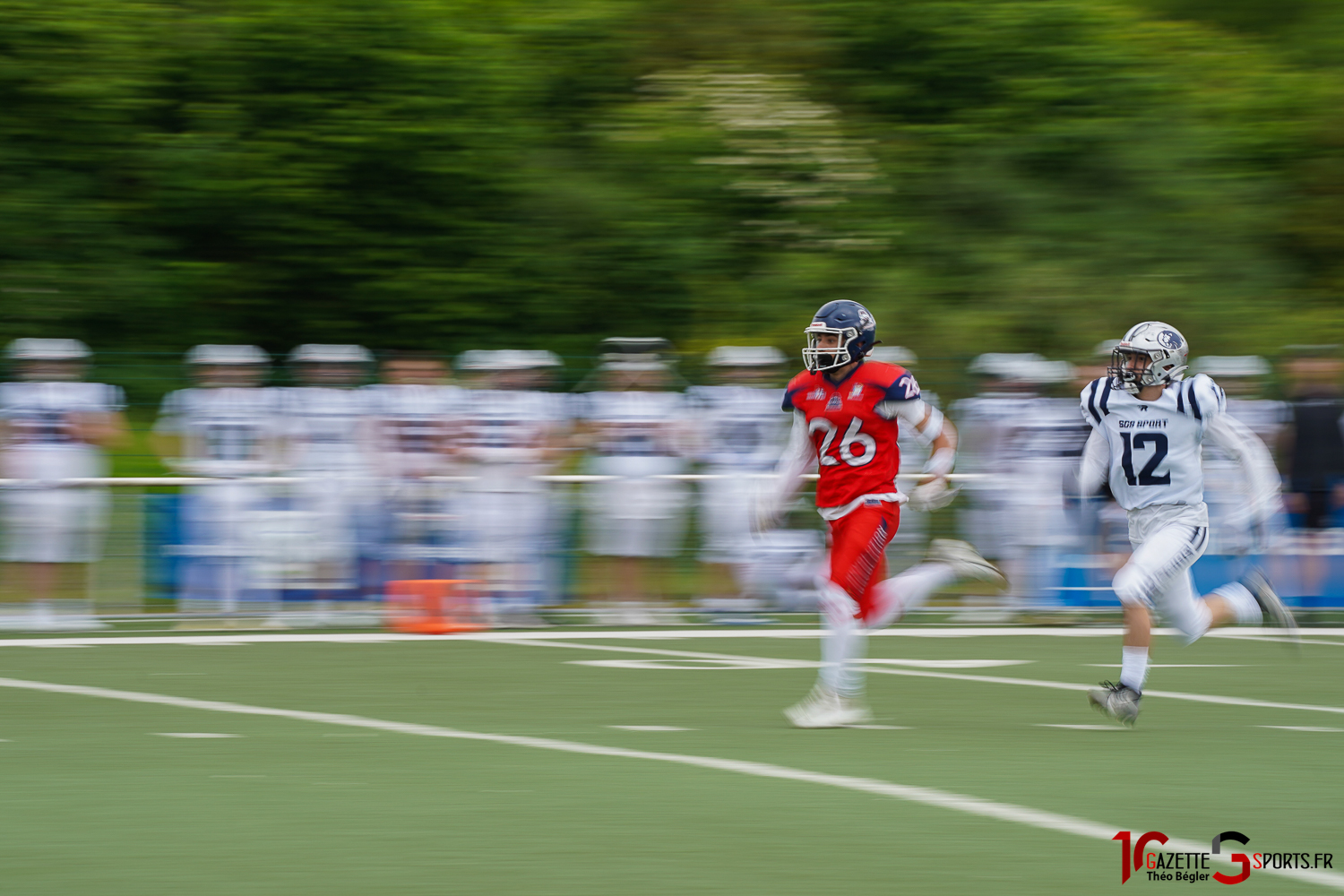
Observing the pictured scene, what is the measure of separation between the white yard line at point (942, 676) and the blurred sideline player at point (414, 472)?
1439 millimetres

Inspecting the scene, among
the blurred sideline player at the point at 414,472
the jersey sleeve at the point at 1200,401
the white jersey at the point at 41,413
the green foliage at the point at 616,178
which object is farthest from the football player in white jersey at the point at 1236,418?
the green foliage at the point at 616,178

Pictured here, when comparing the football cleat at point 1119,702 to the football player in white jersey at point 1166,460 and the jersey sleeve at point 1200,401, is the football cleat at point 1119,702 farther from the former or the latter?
the jersey sleeve at point 1200,401

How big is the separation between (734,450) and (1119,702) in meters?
5.80

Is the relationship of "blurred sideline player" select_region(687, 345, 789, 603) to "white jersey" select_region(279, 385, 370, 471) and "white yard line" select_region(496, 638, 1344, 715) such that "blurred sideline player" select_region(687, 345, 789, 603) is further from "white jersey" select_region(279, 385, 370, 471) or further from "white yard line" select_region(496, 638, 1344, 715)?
"white jersey" select_region(279, 385, 370, 471)

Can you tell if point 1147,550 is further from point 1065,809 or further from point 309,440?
point 309,440

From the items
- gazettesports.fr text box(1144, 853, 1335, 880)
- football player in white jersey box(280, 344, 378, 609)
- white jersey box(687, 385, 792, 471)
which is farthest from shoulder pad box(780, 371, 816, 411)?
football player in white jersey box(280, 344, 378, 609)

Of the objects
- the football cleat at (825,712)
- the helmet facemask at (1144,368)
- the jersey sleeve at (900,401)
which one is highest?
the helmet facemask at (1144,368)

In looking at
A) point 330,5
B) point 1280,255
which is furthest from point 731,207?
point 1280,255

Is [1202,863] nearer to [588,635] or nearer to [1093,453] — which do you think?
[1093,453]

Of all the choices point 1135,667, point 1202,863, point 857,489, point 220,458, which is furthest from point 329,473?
point 1202,863

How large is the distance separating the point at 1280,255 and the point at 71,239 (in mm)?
19361

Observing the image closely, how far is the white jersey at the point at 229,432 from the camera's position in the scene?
43.3 ft

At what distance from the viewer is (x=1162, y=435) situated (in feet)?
27.6

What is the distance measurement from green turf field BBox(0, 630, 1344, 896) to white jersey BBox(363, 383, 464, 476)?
2.64 metres
